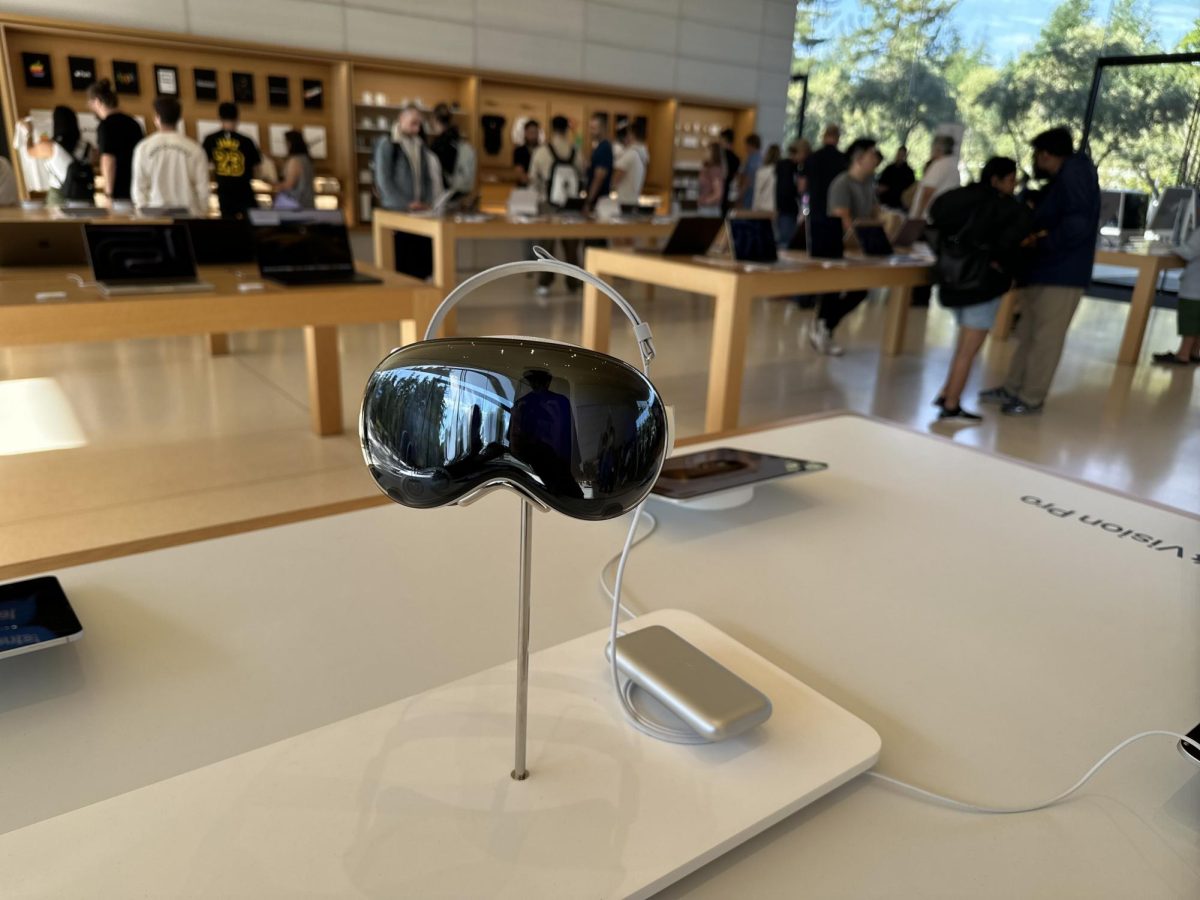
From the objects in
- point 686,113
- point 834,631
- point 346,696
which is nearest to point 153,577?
point 346,696

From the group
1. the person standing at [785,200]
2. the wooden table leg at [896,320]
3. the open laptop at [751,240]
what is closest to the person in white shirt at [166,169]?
the open laptop at [751,240]

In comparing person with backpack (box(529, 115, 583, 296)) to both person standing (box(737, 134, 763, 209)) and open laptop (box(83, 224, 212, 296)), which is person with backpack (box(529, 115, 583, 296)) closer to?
person standing (box(737, 134, 763, 209))

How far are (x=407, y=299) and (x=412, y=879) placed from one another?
101 inches

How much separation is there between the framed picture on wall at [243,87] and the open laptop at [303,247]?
5543mm

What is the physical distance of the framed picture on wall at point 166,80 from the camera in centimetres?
716

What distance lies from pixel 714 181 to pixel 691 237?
4.83 meters

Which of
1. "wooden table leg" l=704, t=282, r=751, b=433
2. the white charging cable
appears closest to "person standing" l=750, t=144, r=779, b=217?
"wooden table leg" l=704, t=282, r=751, b=433

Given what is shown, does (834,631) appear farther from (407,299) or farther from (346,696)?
(407,299)

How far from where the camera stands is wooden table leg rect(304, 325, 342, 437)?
3.41 m

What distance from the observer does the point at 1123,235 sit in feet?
22.6

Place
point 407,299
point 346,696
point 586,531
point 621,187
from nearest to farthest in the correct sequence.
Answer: point 346,696, point 586,531, point 407,299, point 621,187

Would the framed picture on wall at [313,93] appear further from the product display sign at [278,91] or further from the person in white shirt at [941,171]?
the person in white shirt at [941,171]

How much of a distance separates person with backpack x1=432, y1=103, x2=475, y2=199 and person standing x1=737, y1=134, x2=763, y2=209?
3.29m

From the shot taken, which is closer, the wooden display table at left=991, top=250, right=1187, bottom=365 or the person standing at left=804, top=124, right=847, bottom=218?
the wooden display table at left=991, top=250, right=1187, bottom=365
